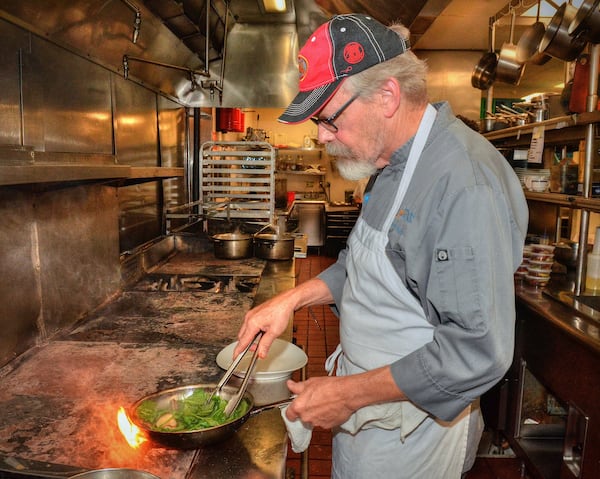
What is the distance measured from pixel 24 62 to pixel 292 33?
359 cm

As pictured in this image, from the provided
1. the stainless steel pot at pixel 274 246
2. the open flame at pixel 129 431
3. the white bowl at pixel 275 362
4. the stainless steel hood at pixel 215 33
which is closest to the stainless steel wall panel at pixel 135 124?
the stainless steel hood at pixel 215 33

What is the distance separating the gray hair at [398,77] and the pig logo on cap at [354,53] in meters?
0.03

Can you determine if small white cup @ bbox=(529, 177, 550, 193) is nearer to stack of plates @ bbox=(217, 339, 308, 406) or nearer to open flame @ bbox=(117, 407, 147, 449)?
stack of plates @ bbox=(217, 339, 308, 406)

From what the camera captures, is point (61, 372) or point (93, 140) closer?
Result: point (61, 372)

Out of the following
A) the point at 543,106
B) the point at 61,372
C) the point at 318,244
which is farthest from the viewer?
the point at 318,244

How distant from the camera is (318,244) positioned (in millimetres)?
9430

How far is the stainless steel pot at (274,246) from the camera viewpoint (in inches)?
150

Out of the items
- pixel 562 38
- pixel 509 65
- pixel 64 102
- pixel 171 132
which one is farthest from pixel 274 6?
pixel 64 102

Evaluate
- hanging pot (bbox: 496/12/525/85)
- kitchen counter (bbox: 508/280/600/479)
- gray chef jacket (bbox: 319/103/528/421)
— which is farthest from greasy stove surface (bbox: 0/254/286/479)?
hanging pot (bbox: 496/12/525/85)

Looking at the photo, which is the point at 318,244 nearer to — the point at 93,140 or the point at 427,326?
the point at 93,140

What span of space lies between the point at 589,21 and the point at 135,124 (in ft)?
9.72

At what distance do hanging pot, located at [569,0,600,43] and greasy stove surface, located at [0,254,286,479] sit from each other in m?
2.21

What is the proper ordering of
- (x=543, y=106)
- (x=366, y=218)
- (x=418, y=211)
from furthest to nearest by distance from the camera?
(x=543, y=106) < (x=366, y=218) < (x=418, y=211)

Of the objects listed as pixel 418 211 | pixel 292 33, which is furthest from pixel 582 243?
pixel 292 33
